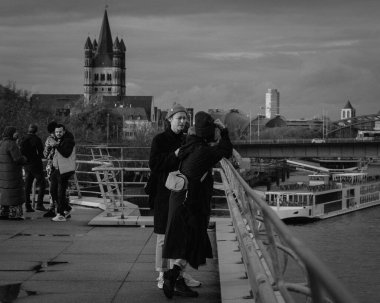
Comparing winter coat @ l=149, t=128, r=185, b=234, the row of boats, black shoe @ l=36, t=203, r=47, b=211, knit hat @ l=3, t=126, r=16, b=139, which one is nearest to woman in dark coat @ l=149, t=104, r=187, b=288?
winter coat @ l=149, t=128, r=185, b=234

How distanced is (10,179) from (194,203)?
7118mm

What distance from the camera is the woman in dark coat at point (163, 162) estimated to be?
23.1ft

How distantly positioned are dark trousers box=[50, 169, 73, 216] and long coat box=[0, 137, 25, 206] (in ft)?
1.68

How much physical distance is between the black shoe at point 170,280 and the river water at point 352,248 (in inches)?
290

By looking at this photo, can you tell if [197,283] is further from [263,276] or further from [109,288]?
[263,276]

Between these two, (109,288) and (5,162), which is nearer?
(109,288)

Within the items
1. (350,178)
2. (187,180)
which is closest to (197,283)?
(187,180)

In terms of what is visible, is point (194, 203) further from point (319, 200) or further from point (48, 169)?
point (319, 200)

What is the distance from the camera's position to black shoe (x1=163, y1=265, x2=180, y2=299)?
22.5 ft

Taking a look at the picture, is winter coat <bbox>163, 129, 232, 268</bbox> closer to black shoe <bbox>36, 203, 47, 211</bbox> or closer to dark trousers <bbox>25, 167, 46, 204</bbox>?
dark trousers <bbox>25, 167, 46, 204</bbox>

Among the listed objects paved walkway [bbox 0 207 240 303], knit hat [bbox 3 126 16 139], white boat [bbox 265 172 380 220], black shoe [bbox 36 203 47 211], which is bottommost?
white boat [bbox 265 172 380 220]

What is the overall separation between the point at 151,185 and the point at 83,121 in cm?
10784

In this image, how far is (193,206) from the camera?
6.79 meters

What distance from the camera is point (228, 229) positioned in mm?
11062
